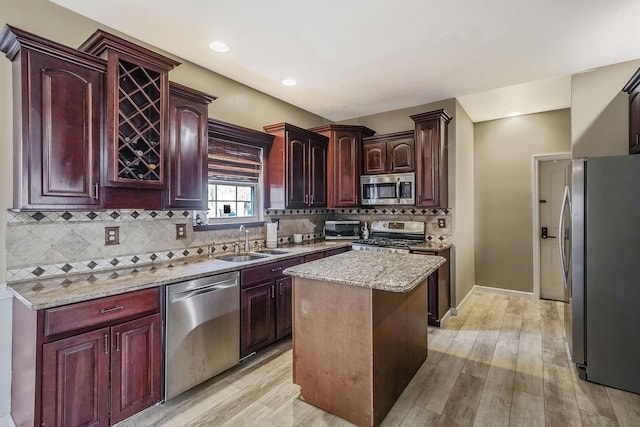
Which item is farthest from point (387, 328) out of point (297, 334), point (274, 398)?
point (274, 398)

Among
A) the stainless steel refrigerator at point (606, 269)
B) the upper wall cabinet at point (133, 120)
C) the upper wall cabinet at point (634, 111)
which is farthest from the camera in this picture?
the upper wall cabinet at point (634, 111)

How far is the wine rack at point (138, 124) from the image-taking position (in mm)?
2221

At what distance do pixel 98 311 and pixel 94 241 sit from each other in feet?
2.51

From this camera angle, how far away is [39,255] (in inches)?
81.5

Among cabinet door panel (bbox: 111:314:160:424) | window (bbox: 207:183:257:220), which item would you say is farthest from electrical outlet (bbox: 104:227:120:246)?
window (bbox: 207:183:257:220)

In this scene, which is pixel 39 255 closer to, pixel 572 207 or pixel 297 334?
pixel 297 334

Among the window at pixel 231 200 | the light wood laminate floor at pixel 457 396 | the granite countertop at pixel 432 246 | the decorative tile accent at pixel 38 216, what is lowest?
the light wood laminate floor at pixel 457 396

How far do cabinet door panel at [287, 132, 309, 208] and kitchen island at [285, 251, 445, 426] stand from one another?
64.5 inches

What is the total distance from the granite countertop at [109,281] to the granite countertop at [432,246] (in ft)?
6.27

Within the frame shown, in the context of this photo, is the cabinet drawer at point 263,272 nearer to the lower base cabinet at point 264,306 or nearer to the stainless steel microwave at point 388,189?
the lower base cabinet at point 264,306

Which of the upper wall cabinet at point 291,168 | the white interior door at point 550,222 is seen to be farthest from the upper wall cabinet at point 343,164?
the white interior door at point 550,222

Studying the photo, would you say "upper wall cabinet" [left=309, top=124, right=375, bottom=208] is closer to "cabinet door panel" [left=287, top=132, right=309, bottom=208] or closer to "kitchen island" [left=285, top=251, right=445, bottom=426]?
"cabinet door panel" [left=287, top=132, right=309, bottom=208]

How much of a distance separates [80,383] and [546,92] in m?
5.26

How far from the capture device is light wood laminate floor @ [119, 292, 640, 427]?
2014mm
